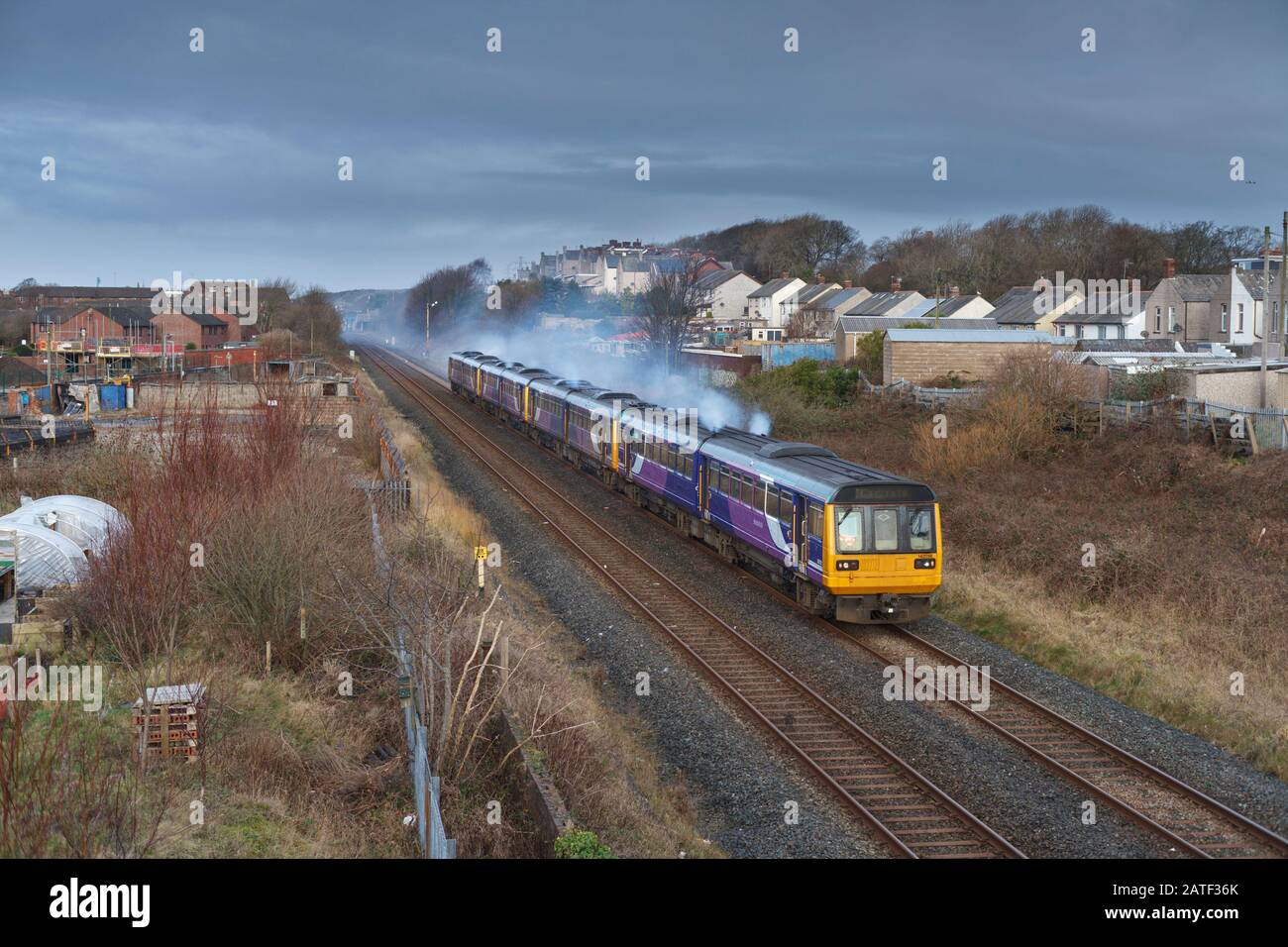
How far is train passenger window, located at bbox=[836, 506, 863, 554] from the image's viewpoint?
644 inches

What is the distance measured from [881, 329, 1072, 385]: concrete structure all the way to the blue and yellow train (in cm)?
1728

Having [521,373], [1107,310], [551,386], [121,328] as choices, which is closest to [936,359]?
[551,386]

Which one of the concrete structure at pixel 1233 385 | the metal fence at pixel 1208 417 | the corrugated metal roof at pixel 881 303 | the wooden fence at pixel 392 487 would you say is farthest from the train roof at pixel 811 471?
the corrugated metal roof at pixel 881 303

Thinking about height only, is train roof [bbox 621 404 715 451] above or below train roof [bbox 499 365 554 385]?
below

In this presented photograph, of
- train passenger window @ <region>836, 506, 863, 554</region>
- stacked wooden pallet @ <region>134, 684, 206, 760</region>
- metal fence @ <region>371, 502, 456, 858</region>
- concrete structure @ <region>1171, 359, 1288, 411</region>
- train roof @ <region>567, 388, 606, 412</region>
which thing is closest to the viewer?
metal fence @ <region>371, 502, 456, 858</region>

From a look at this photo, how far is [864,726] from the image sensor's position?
520 inches

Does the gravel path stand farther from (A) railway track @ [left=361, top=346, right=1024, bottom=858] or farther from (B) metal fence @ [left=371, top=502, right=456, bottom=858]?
(B) metal fence @ [left=371, top=502, right=456, bottom=858]

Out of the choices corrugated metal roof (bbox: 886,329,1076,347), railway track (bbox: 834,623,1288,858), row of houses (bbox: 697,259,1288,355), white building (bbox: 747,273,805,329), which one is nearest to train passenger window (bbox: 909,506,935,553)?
railway track (bbox: 834,623,1288,858)

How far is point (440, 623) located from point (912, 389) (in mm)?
31771

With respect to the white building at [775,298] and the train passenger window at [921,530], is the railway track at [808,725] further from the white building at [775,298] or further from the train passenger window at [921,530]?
the white building at [775,298]

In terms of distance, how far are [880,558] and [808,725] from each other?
3.92 m

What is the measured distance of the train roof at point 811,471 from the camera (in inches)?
648

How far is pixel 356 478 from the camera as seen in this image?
2609 centimetres
